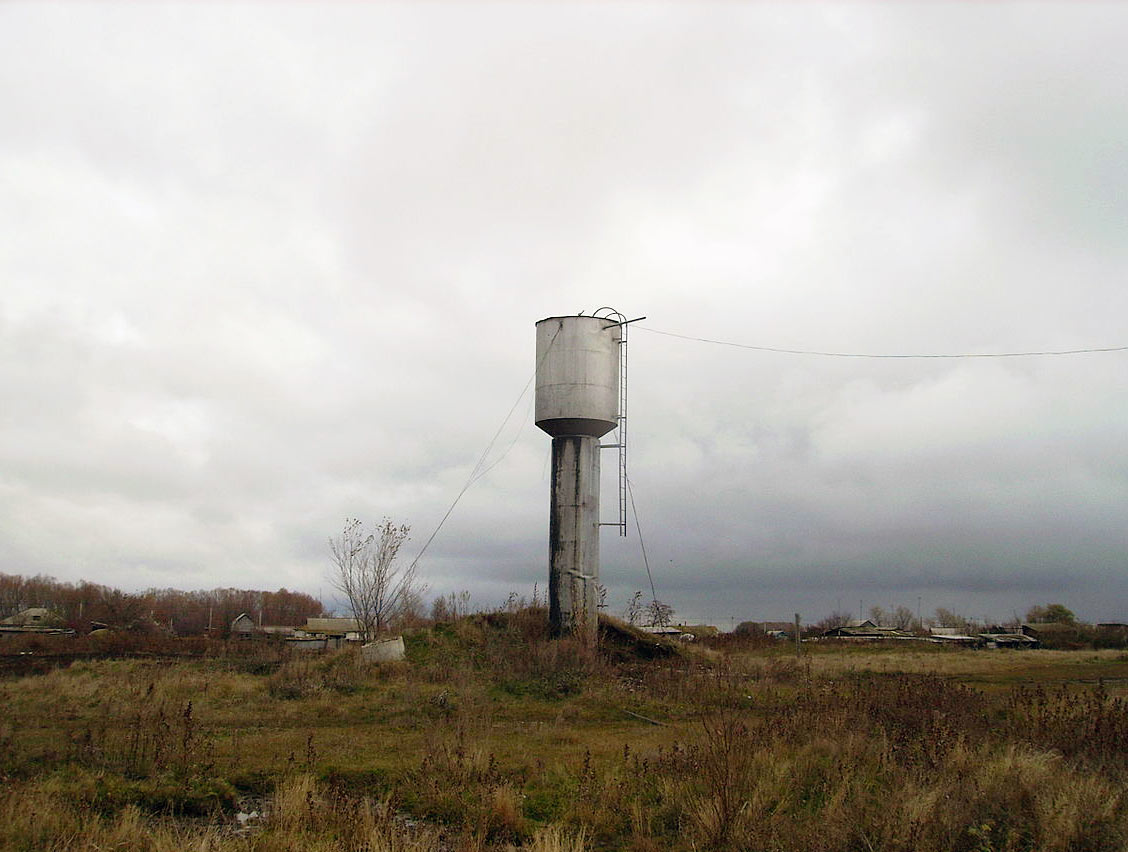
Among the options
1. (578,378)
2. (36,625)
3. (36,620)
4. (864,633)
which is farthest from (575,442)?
(36,620)

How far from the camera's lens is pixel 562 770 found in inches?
447

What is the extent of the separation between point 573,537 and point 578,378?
446 cm

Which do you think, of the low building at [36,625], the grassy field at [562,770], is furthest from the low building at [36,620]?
the grassy field at [562,770]

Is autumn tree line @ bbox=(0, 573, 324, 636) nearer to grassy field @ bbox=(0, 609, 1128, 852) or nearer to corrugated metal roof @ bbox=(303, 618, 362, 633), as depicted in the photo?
corrugated metal roof @ bbox=(303, 618, 362, 633)

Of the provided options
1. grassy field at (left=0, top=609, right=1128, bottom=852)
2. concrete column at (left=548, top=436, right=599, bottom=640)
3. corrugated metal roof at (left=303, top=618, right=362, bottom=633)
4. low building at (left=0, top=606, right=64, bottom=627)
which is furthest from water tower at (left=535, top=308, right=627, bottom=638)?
low building at (left=0, top=606, right=64, bottom=627)

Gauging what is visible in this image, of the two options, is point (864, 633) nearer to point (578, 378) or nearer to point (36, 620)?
point (578, 378)

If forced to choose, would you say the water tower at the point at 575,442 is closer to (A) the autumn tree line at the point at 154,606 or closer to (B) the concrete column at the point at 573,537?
(B) the concrete column at the point at 573,537

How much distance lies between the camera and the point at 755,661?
84.7ft

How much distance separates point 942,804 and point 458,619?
70.1 ft

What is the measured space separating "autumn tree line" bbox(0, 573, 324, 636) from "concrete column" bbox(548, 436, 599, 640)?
34097mm

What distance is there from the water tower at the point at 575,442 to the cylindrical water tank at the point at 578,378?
28 millimetres

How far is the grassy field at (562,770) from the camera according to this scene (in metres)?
8.08

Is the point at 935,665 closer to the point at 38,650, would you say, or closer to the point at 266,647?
the point at 266,647

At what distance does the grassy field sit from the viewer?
8.08 meters
